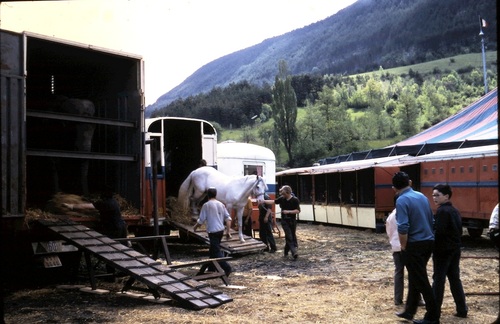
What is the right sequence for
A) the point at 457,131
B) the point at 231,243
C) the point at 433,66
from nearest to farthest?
the point at 231,243 → the point at 457,131 → the point at 433,66

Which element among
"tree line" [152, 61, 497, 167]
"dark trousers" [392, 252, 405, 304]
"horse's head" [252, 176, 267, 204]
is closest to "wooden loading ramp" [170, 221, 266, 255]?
"horse's head" [252, 176, 267, 204]

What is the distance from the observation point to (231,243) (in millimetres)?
12977

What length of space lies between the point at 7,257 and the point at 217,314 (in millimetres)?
3259

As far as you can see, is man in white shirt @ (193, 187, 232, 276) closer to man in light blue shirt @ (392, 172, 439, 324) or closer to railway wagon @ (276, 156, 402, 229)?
man in light blue shirt @ (392, 172, 439, 324)

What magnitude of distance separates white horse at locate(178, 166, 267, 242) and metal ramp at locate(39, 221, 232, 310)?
504cm

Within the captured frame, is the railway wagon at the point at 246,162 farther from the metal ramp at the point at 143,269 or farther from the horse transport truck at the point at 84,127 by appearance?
the metal ramp at the point at 143,269

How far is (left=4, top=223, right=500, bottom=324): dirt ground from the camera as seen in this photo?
6949 mm

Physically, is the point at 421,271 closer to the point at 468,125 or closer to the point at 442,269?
the point at 442,269

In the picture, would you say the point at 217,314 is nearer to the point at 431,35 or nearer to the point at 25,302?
the point at 25,302

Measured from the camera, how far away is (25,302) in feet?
26.3

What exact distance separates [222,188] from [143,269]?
589cm

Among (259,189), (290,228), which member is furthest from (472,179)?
(259,189)

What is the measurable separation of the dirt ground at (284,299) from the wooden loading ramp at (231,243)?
10.9 inches

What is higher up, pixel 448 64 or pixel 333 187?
pixel 448 64
